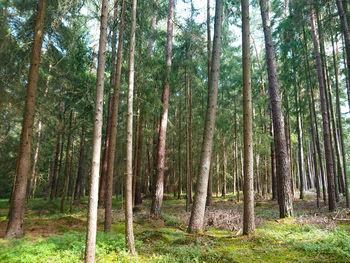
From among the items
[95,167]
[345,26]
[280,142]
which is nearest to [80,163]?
[95,167]

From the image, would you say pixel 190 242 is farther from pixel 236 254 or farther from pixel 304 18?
pixel 304 18

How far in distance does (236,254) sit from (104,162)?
10346mm

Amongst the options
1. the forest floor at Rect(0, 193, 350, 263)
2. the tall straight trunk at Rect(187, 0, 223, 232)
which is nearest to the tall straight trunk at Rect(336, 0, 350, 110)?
the tall straight trunk at Rect(187, 0, 223, 232)

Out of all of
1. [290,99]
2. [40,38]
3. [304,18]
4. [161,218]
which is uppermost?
[304,18]

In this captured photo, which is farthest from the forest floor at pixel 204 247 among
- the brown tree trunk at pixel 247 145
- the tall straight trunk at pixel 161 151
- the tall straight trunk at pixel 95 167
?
the tall straight trunk at pixel 161 151

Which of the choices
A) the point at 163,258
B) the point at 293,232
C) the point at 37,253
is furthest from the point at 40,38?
the point at 293,232

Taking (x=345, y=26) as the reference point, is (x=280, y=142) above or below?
below

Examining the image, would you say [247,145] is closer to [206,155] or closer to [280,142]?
[206,155]

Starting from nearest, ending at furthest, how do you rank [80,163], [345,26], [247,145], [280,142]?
[247,145]
[280,142]
[345,26]
[80,163]

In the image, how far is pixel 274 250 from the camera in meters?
5.38

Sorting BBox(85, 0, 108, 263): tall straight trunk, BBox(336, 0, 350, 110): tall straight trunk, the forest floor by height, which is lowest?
the forest floor

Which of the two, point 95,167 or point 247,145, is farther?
point 247,145

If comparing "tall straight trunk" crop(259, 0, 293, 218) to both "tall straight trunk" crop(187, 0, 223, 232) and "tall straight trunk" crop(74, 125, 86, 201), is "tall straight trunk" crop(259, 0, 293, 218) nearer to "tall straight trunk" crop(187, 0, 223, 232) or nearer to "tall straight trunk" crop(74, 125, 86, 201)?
"tall straight trunk" crop(187, 0, 223, 232)

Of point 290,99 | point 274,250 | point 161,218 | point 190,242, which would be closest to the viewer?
point 274,250
